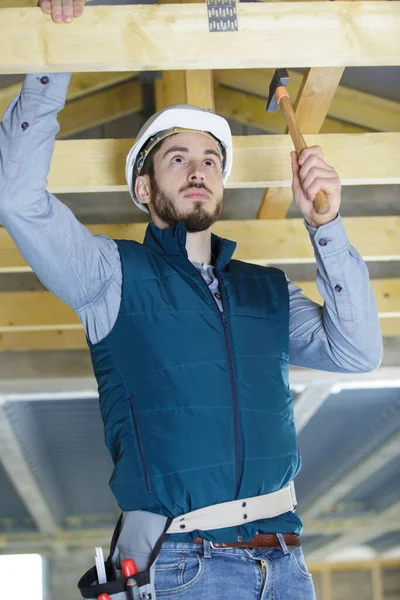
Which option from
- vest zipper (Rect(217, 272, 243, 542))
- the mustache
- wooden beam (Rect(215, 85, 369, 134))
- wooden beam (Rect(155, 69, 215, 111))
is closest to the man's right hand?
the mustache

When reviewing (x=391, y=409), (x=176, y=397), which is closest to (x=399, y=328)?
(x=391, y=409)

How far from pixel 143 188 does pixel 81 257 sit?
576 mm

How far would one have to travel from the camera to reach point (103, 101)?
4141 millimetres

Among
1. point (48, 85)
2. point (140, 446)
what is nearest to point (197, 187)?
point (48, 85)

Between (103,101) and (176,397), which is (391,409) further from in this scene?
(176,397)

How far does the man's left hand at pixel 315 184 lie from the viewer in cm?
186

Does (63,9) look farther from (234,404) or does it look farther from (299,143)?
(234,404)

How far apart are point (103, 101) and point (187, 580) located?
3.03 metres

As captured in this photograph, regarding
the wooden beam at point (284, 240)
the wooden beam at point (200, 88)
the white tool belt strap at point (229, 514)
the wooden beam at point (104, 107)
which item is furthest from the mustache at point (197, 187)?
the wooden beam at point (104, 107)

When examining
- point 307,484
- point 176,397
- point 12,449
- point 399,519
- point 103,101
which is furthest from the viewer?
point 399,519

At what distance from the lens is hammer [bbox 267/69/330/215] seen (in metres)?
1.86

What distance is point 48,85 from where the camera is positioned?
182cm

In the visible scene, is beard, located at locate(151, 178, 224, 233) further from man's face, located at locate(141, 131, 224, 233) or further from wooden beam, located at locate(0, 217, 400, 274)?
wooden beam, located at locate(0, 217, 400, 274)

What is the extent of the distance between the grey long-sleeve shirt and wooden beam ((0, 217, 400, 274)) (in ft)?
5.18
